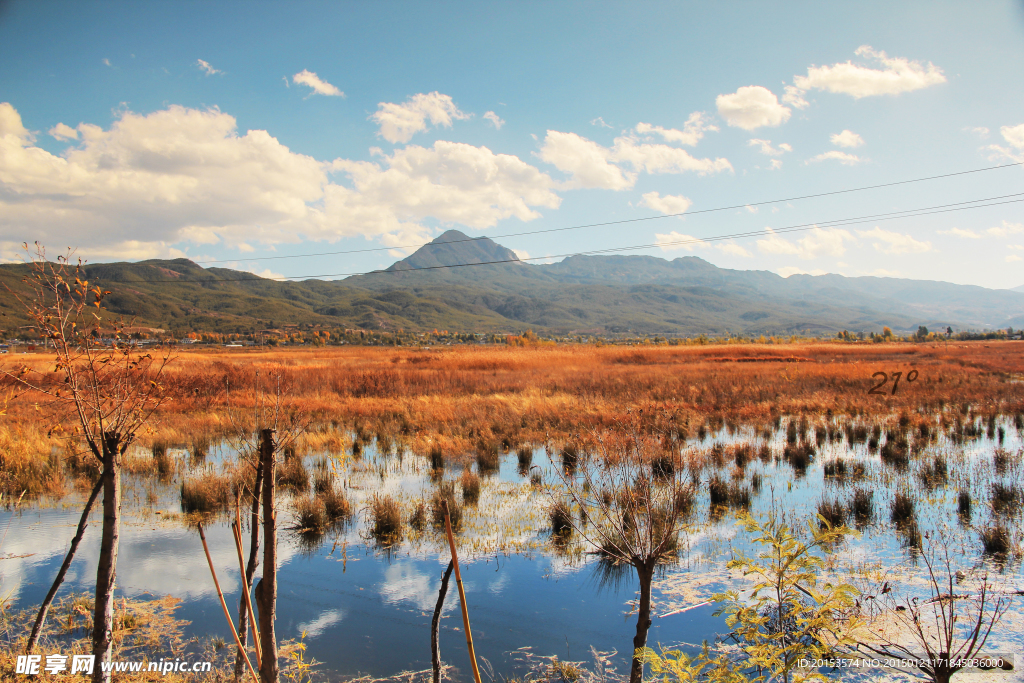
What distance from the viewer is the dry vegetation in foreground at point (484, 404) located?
13180 mm

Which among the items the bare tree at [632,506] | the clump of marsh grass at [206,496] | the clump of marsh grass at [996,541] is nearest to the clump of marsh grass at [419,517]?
the bare tree at [632,506]

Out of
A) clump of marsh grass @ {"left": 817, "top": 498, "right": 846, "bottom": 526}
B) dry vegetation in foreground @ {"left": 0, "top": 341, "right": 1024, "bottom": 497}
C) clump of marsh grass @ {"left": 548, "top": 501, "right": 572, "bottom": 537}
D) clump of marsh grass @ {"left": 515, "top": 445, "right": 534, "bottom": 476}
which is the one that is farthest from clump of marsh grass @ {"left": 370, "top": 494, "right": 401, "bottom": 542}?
clump of marsh grass @ {"left": 817, "top": 498, "right": 846, "bottom": 526}

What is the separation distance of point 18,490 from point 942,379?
36.9 meters

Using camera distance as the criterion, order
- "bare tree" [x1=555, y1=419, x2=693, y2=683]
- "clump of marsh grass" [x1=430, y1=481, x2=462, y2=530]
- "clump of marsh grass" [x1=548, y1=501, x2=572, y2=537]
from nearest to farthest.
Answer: "bare tree" [x1=555, y1=419, x2=693, y2=683] → "clump of marsh grass" [x1=548, y1=501, x2=572, y2=537] → "clump of marsh grass" [x1=430, y1=481, x2=462, y2=530]

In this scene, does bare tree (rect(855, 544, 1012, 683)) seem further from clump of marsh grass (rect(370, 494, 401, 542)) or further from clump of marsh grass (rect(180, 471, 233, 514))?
clump of marsh grass (rect(180, 471, 233, 514))

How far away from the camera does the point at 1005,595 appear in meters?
6.05

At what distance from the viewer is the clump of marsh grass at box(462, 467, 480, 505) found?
32.7 feet

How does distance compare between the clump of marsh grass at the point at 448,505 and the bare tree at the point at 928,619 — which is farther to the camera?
the clump of marsh grass at the point at 448,505

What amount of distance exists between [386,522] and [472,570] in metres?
1.94

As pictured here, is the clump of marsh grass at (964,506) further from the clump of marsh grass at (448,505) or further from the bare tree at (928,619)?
the clump of marsh grass at (448,505)

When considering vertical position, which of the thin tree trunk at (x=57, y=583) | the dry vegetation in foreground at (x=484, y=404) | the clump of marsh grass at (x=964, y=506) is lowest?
the clump of marsh grass at (x=964, y=506)

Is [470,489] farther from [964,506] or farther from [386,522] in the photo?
[964,506]

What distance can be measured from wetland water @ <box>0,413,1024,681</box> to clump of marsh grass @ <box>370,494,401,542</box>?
238 mm

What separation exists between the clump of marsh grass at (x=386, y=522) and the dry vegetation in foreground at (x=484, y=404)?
3754mm
